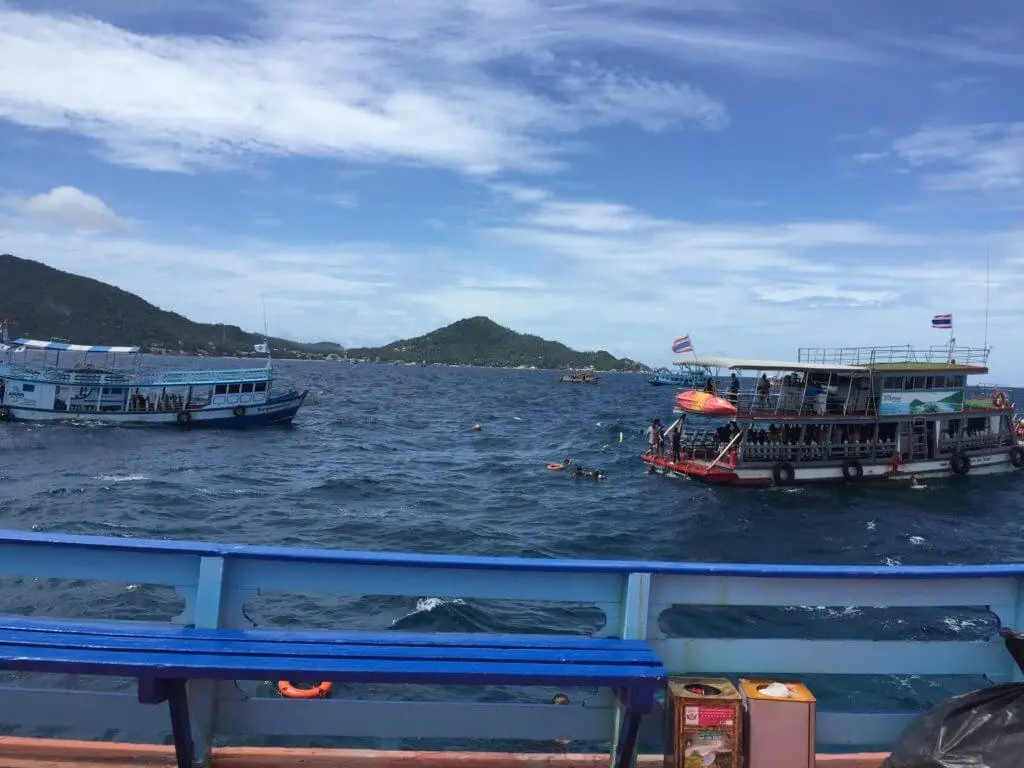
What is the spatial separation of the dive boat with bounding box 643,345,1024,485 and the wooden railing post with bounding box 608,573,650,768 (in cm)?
2896

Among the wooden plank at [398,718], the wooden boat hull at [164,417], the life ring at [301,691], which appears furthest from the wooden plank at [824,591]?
the wooden boat hull at [164,417]

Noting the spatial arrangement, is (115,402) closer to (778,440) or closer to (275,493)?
(275,493)

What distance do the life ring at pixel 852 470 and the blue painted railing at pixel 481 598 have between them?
31786mm

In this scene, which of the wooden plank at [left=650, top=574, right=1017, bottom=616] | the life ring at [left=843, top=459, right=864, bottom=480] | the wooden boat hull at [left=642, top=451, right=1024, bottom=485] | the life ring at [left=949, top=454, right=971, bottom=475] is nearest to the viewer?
the wooden plank at [left=650, top=574, right=1017, bottom=616]

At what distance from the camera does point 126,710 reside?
146 inches

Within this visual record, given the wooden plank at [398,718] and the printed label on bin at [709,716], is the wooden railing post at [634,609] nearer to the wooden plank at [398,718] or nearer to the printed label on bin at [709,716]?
the wooden plank at [398,718]

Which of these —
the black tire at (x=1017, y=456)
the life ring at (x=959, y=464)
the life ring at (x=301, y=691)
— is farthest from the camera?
the black tire at (x=1017, y=456)

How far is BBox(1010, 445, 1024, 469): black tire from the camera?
39.4m

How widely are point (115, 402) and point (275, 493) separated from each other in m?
28.5

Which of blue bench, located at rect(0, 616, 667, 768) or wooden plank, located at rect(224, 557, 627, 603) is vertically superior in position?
wooden plank, located at rect(224, 557, 627, 603)

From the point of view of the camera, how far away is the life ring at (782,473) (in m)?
32.2

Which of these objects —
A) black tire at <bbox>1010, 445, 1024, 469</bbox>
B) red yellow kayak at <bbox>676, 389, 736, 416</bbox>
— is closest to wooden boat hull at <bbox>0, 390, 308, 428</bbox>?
red yellow kayak at <bbox>676, 389, 736, 416</bbox>

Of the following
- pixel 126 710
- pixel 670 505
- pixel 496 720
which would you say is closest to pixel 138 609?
pixel 126 710

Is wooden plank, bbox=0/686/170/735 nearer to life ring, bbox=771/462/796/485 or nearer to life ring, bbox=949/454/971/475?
life ring, bbox=771/462/796/485
